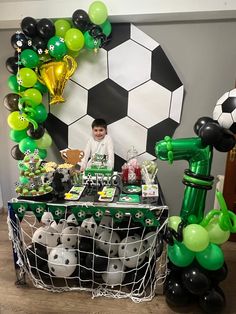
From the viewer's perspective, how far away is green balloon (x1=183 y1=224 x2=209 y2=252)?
4.28 feet

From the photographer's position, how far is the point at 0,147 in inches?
98.3

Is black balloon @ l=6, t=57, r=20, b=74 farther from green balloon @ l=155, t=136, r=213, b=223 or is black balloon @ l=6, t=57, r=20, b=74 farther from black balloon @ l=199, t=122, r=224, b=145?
black balloon @ l=199, t=122, r=224, b=145

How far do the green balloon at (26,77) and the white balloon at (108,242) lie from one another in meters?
1.26

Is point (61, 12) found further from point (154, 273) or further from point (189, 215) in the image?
point (154, 273)

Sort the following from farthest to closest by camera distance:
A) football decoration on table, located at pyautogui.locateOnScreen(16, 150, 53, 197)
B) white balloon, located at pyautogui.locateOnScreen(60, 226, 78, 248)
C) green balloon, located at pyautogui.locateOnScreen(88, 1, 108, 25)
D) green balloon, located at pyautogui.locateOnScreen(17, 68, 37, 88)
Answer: green balloon, located at pyautogui.locateOnScreen(17, 68, 37, 88)
green balloon, located at pyautogui.locateOnScreen(88, 1, 108, 25)
white balloon, located at pyautogui.locateOnScreen(60, 226, 78, 248)
football decoration on table, located at pyautogui.locateOnScreen(16, 150, 53, 197)

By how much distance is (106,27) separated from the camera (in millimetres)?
1935

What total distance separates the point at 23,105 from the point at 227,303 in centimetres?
197

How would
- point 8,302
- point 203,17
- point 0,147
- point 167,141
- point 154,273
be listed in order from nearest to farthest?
point 167,141
point 8,302
point 154,273
point 203,17
point 0,147

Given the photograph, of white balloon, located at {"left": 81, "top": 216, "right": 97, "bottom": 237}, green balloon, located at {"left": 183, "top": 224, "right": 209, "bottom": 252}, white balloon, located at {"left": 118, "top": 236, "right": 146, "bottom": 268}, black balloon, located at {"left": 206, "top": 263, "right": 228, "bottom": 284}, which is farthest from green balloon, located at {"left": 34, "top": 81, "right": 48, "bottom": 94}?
black balloon, located at {"left": 206, "top": 263, "right": 228, "bottom": 284}

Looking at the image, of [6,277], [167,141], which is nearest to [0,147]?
[6,277]

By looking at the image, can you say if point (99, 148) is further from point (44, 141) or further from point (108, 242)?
point (108, 242)

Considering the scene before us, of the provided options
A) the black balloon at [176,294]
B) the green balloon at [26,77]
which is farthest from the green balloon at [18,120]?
the black balloon at [176,294]

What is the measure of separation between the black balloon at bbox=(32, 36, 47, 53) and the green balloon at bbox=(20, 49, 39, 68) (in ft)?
0.14

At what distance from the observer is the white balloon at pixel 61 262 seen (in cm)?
156
